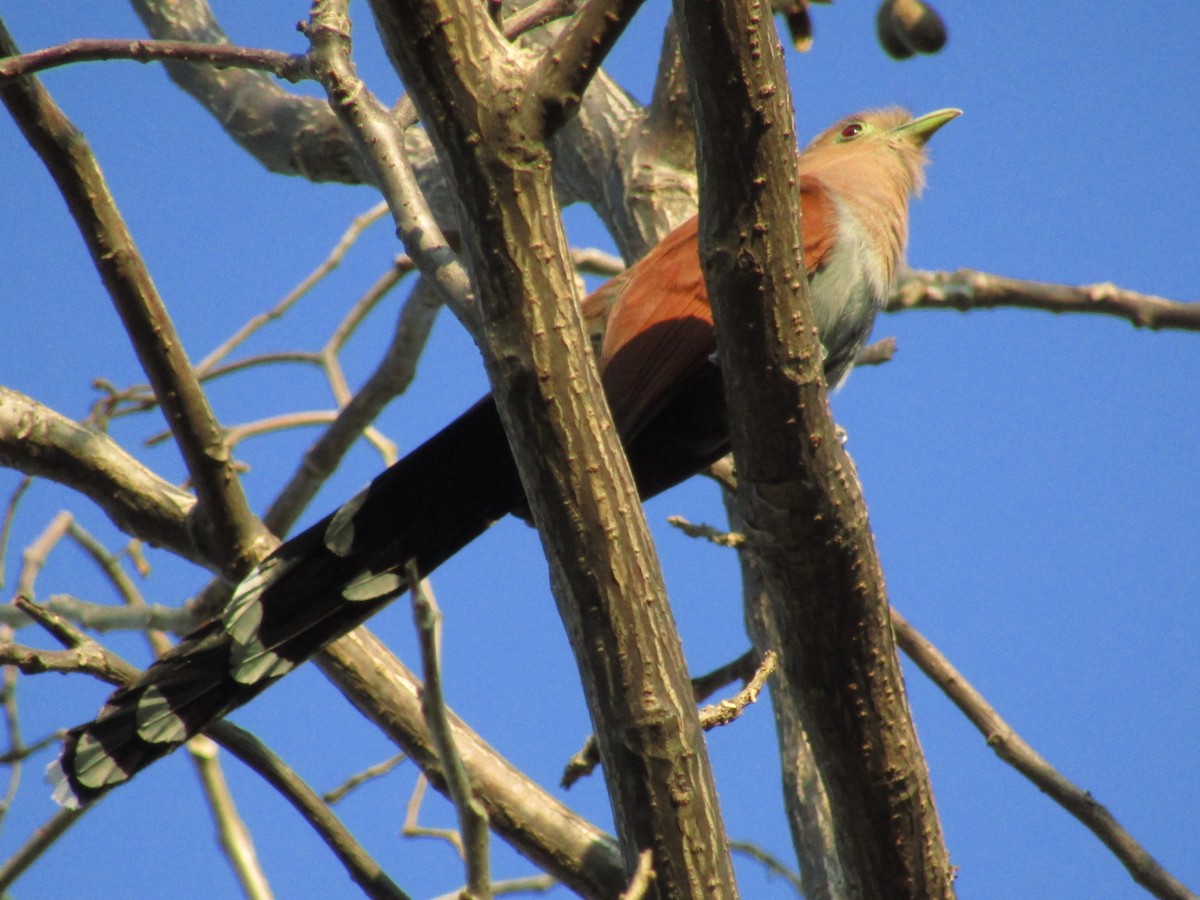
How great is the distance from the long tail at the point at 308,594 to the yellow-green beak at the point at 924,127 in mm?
2035

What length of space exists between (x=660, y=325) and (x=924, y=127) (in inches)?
70.6

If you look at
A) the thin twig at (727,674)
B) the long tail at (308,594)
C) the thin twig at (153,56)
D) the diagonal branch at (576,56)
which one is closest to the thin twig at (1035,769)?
the thin twig at (727,674)

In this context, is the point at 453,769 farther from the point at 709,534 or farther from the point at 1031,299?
the point at 1031,299

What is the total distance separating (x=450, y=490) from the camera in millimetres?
2701

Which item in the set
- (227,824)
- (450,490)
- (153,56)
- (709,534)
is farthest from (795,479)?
(227,824)

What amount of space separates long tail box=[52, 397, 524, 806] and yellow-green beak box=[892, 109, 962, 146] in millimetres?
2035

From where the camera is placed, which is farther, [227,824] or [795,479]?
[227,824]

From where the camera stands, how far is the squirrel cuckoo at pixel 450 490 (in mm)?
2367

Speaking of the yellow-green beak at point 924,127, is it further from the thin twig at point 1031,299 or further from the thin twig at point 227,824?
the thin twig at point 227,824

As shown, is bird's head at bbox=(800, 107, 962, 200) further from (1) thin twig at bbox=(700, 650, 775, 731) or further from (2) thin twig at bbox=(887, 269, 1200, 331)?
(1) thin twig at bbox=(700, 650, 775, 731)

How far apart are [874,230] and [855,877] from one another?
5.90 feet

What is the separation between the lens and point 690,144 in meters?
3.84

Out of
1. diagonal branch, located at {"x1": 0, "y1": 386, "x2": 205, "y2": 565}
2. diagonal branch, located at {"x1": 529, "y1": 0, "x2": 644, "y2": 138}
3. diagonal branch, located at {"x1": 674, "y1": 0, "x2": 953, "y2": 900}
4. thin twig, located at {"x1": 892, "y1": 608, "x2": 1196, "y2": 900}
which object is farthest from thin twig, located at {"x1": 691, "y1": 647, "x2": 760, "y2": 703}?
diagonal branch, located at {"x1": 529, "y1": 0, "x2": 644, "y2": 138}

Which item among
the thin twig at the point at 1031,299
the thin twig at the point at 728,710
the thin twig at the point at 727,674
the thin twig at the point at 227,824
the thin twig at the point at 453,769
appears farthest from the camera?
the thin twig at the point at 1031,299
